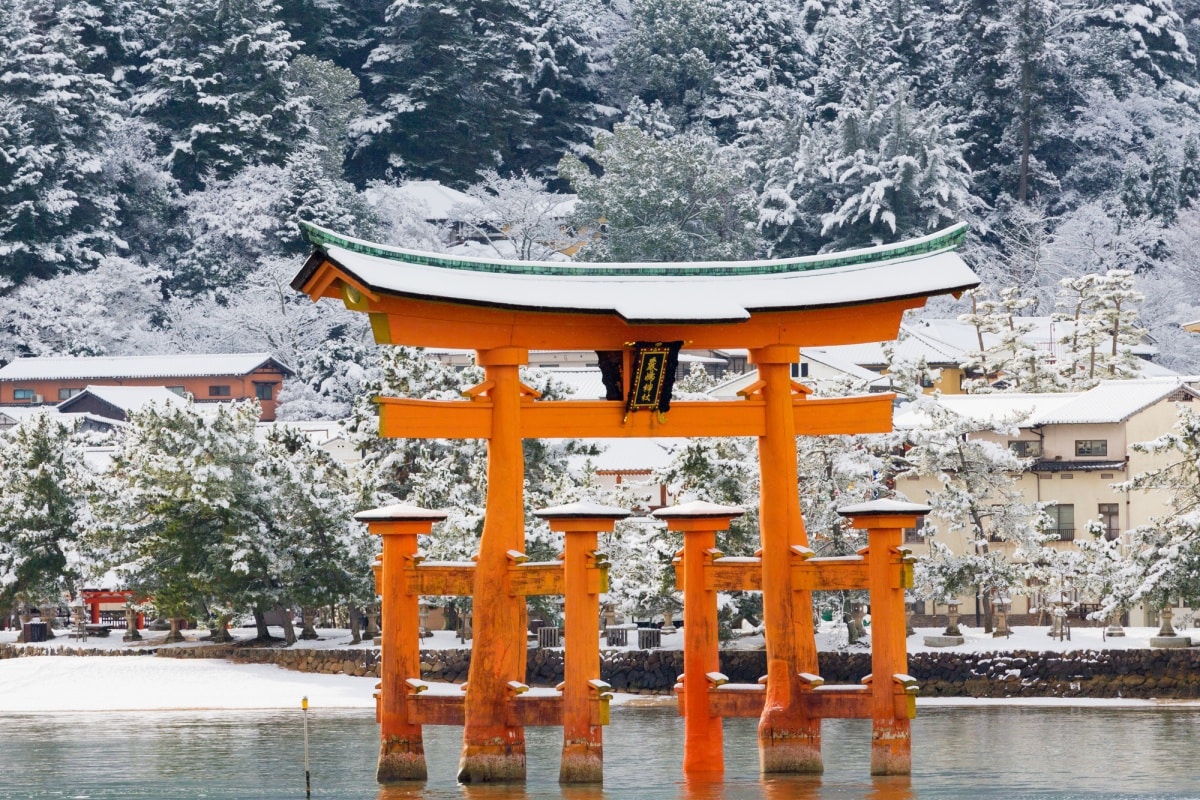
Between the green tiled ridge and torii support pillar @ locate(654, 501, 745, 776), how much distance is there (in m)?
2.70

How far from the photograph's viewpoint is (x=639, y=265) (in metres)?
22.2

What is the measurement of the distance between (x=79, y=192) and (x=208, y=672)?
5570 centimetres

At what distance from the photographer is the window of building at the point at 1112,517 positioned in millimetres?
Answer: 47562

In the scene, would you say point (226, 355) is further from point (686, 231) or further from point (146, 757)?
point (146, 757)

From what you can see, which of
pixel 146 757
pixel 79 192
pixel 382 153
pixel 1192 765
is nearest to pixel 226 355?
pixel 79 192

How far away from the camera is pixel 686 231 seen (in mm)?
87000

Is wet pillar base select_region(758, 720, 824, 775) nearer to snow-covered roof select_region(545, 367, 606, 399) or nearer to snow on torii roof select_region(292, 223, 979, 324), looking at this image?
snow on torii roof select_region(292, 223, 979, 324)

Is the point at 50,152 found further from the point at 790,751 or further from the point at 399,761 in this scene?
the point at 790,751

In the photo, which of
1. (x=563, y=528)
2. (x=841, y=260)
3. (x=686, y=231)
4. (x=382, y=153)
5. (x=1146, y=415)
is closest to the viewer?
(x=563, y=528)

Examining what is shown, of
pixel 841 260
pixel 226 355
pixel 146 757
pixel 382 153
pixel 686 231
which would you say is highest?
pixel 382 153

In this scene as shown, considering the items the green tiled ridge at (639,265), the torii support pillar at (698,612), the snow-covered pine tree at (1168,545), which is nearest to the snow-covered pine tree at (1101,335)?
the snow-covered pine tree at (1168,545)

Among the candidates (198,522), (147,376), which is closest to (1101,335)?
(198,522)

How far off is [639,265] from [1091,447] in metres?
28.4

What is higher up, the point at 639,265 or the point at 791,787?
the point at 639,265
